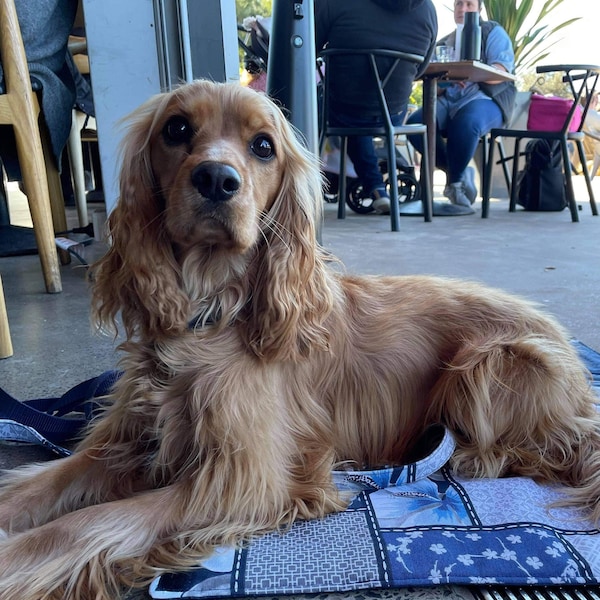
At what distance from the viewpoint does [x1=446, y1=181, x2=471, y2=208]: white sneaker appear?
795cm

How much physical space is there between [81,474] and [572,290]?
3.17 meters

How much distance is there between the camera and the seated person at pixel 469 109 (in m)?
7.61

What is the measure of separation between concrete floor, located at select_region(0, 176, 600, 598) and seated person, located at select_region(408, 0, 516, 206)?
2.57ft

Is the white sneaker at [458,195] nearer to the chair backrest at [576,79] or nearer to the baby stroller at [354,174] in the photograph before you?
the baby stroller at [354,174]

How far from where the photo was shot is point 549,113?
8.18 m

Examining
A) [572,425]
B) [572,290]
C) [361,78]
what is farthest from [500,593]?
[361,78]

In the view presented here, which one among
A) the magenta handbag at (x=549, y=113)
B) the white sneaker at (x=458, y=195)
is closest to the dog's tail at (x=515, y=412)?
the white sneaker at (x=458, y=195)

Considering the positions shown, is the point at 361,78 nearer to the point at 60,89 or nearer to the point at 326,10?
the point at 326,10

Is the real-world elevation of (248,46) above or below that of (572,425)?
above

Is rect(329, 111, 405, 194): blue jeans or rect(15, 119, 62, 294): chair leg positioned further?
rect(329, 111, 405, 194): blue jeans

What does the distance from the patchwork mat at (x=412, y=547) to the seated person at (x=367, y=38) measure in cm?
492

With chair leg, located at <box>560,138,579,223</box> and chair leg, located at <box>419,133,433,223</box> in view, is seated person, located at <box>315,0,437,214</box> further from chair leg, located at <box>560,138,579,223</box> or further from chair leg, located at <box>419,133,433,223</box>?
chair leg, located at <box>560,138,579,223</box>

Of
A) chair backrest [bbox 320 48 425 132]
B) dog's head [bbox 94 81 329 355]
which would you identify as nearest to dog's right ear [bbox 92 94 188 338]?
dog's head [bbox 94 81 329 355]

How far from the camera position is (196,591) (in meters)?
1.23
